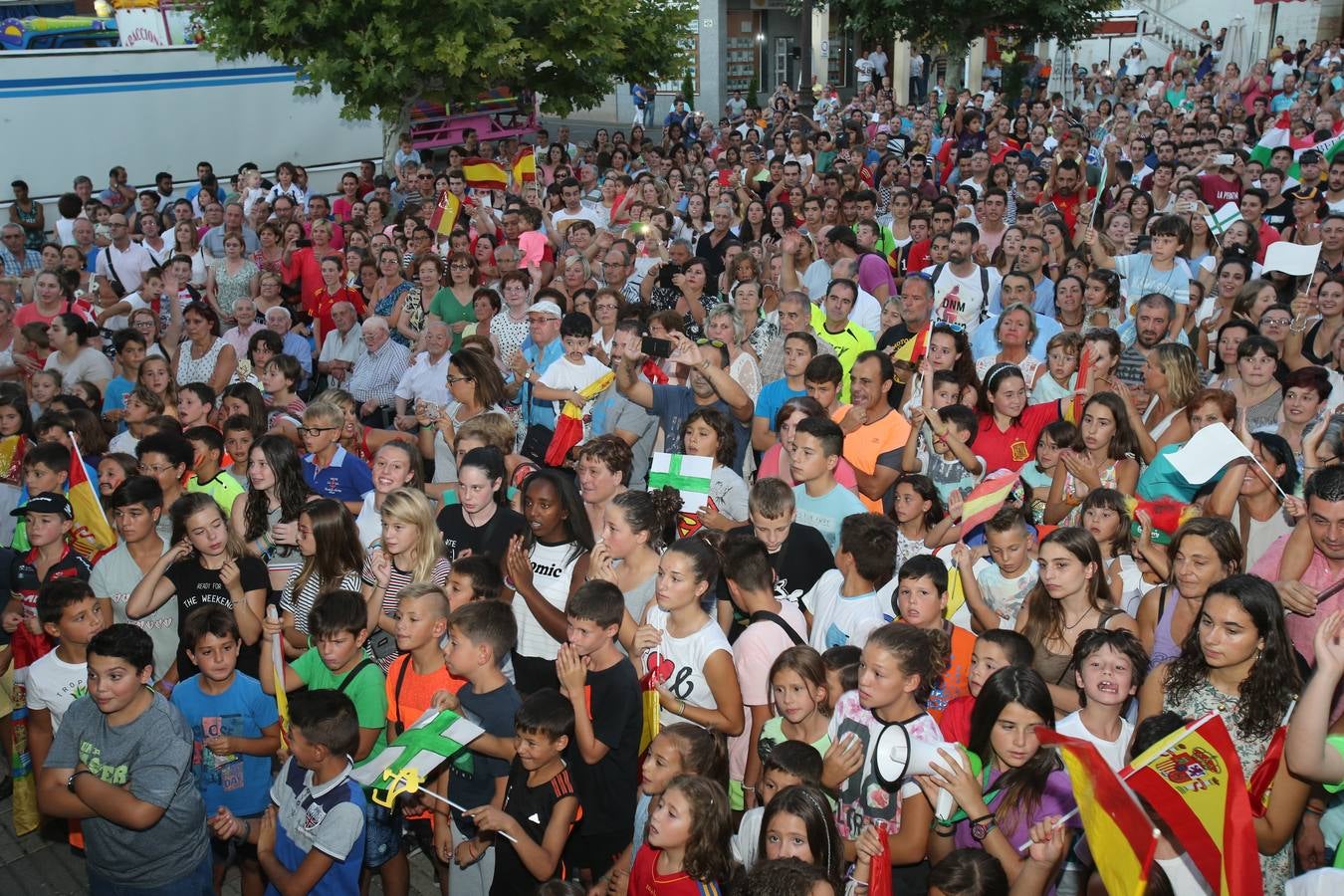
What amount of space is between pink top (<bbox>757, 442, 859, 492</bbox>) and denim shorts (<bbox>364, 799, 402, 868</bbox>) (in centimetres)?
258

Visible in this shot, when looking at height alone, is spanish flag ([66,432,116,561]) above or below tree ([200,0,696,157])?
below

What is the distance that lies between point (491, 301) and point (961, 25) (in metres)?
20.3

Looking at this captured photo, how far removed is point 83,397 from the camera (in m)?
8.67

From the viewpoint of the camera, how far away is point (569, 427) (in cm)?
740

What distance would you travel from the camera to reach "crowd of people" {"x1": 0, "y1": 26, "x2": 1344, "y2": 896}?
4.16 meters

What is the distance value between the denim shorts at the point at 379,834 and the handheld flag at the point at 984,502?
287 centimetres

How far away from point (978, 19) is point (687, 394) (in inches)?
879

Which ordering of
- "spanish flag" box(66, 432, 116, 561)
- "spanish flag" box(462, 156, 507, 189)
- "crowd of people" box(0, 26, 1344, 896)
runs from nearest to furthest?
1. "crowd of people" box(0, 26, 1344, 896)
2. "spanish flag" box(66, 432, 116, 561)
3. "spanish flag" box(462, 156, 507, 189)

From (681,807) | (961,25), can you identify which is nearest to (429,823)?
(681,807)

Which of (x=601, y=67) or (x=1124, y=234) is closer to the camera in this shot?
(x=1124, y=234)

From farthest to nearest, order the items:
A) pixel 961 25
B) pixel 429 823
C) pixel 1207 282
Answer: pixel 961 25 → pixel 1207 282 → pixel 429 823

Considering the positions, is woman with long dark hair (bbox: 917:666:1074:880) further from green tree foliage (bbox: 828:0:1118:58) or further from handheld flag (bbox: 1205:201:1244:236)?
green tree foliage (bbox: 828:0:1118:58)

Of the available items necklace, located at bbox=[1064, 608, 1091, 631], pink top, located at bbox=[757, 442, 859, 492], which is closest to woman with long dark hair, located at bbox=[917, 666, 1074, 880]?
necklace, located at bbox=[1064, 608, 1091, 631]

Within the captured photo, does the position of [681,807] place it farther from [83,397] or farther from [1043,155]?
[1043,155]
